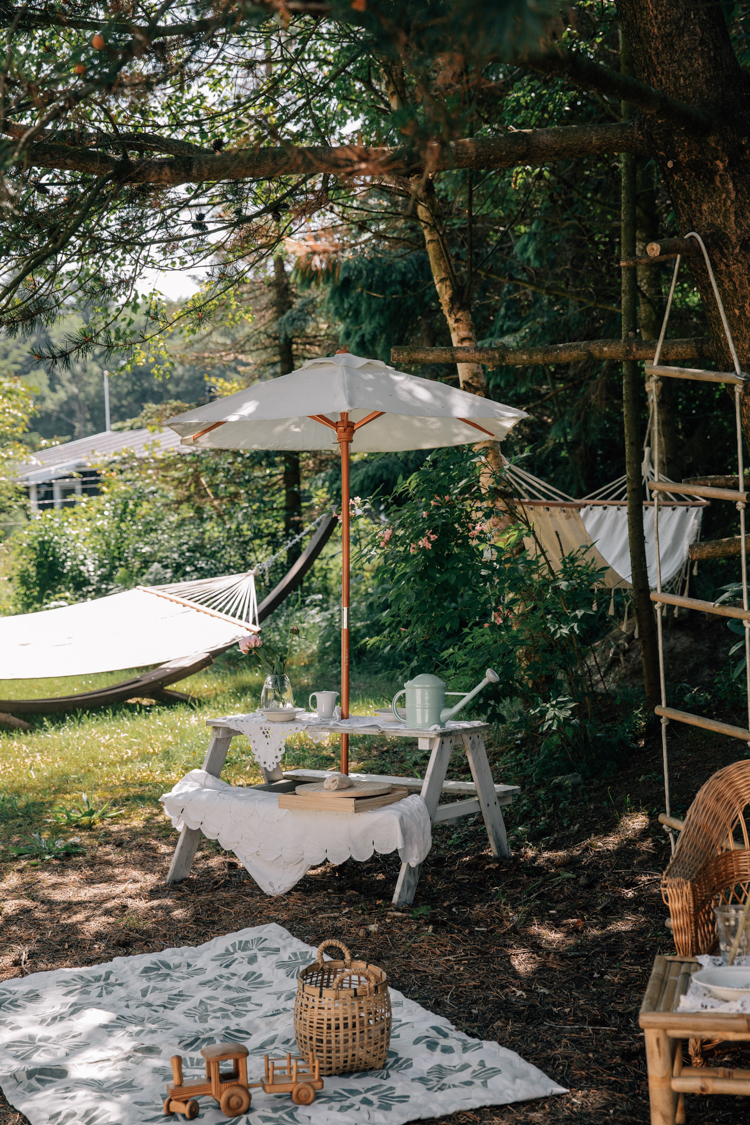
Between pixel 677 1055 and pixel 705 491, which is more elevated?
pixel 705 491

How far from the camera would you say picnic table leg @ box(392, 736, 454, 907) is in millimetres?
3053

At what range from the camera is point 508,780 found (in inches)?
169

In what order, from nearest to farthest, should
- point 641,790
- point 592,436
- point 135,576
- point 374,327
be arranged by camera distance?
point 641,790
point 592,436
point 374,327
point 135,576

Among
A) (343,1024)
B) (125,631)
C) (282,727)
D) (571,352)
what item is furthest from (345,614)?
(125,631)

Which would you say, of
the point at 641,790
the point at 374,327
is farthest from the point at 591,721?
the point at 374,327

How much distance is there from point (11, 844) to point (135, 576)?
18.2 ft

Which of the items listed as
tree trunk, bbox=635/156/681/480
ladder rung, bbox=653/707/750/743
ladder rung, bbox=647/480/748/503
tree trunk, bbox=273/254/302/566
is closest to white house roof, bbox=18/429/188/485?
tree trunk, bbox=273/254/302/566

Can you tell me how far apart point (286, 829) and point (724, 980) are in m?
1.64

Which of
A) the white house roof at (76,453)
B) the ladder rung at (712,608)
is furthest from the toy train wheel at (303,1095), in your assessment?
the white house roof at (76,453)

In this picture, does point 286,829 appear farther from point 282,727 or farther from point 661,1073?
point 661,1073

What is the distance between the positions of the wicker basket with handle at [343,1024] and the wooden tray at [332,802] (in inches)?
36.4

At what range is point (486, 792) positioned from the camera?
10.8ft

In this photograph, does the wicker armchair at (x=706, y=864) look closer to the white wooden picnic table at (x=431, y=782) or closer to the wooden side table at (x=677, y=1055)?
the wooden side table at (x=677, y=1055)

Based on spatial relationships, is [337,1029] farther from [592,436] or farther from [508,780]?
[592,436]
